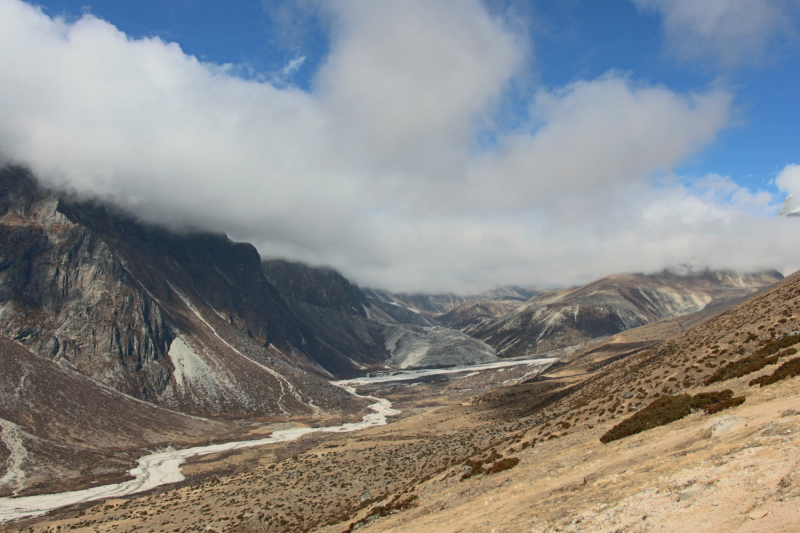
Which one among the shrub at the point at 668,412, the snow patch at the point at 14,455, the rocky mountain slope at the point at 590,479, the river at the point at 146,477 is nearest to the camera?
the rocky mountain slope at the point at 590,479

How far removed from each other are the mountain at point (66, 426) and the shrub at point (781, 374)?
100 m

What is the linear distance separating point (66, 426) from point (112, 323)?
49132 mm

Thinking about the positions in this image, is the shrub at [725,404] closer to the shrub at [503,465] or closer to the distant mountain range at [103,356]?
the shrub at [503,465]

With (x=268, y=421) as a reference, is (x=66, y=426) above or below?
above

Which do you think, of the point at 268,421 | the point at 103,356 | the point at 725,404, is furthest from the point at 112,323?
the point at 725,404

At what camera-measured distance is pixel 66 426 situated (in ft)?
318

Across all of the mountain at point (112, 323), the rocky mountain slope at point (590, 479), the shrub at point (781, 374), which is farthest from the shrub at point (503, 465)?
the mountain at point (112, 323)

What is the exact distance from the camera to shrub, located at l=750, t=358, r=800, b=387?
21578 millimetres

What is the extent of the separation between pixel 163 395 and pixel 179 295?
191ft

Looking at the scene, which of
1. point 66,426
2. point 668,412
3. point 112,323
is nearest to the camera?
point 668,412

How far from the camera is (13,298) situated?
127 meters

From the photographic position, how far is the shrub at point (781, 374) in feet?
70.8

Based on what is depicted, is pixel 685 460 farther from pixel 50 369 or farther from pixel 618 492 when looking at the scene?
pixel 50 369

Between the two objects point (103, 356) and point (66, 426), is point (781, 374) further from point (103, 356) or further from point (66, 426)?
point (103, 356)
